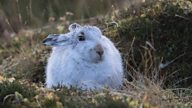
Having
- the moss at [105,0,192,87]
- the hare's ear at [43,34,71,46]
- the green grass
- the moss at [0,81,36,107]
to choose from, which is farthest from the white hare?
the moss at [105,0,192,87]

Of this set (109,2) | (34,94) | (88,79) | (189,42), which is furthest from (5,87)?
(109,2)

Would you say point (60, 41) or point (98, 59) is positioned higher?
point (60, 41)

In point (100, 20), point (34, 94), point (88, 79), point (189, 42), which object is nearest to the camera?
point (34, 94)

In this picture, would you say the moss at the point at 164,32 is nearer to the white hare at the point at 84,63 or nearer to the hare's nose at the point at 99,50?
the white hare at the point at 84,63

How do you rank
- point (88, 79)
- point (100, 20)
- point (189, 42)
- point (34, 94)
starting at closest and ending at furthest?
point (34, 94) → point (88, 79) → point (189, 42) → point (100, 20)

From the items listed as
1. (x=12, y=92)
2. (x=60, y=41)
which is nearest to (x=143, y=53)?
(x=60, y=41)

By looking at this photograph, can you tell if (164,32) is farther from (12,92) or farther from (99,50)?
(12,92)

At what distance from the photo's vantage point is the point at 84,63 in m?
7.03

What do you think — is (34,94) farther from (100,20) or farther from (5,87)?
(100,20)

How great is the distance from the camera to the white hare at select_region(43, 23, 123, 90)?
6.96 metres

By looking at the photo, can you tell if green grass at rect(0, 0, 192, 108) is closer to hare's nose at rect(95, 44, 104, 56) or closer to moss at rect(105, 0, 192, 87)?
moss at rect(105, 0, 192, 87)

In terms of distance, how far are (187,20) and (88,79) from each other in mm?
2204

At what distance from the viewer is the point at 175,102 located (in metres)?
5.79

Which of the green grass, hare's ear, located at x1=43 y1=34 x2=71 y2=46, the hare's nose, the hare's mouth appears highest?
hare's ear, located at x1=43 y1=34 x2=71 y2=46
